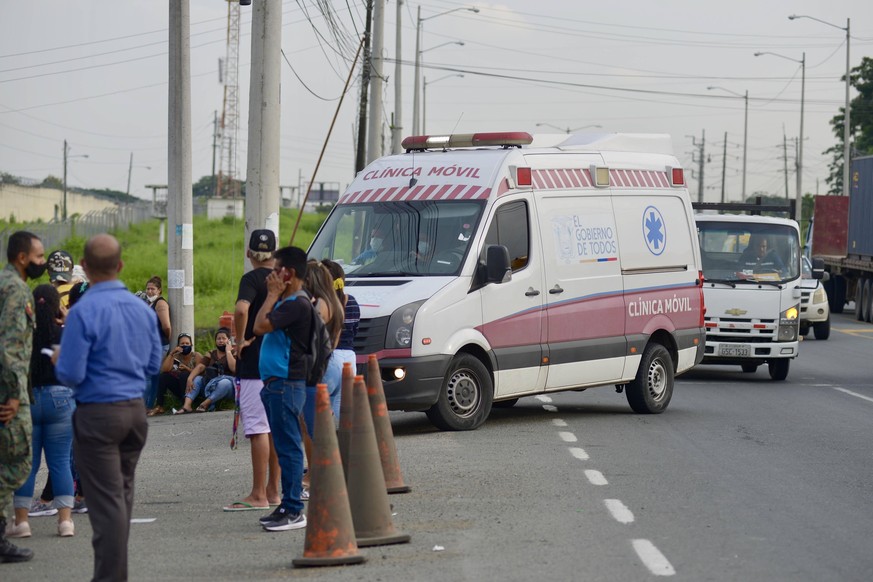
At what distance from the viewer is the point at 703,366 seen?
23078 millimetres

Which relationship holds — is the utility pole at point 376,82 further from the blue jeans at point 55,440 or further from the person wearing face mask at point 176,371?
the blue jeans at point 55,440

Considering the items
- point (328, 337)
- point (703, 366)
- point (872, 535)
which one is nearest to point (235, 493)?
point (328, 337)

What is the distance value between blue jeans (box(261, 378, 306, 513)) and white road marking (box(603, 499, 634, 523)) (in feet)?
6.75

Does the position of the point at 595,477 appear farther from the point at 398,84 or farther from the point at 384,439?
the point at 398,84

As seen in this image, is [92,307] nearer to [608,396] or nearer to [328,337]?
[328,337]

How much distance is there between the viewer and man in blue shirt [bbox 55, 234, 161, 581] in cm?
644

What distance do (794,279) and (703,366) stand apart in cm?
380

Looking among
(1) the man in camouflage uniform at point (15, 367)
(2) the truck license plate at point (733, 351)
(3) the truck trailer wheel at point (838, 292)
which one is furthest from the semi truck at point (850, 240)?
(1) the man in camouflage uniform at point (15, 367)

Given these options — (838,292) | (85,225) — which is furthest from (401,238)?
(85,225)

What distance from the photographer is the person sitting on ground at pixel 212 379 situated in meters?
→ 16.3

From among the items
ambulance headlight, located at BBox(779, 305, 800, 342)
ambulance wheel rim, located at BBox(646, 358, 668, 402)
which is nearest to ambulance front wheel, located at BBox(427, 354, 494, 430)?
ambulance wheel rim, located at BBox(646, 358, 668, 402)

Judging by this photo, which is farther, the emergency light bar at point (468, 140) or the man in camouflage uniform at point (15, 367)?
the emergency light bar at point (468, 140)

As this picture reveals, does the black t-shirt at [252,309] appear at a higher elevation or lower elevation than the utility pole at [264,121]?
lower

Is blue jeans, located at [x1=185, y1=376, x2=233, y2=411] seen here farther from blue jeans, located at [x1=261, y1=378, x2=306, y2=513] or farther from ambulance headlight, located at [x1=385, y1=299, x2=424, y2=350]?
blue jeans, located at [x1=261, y1=378, x2=306, y2=513]
